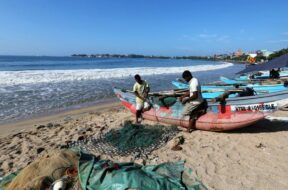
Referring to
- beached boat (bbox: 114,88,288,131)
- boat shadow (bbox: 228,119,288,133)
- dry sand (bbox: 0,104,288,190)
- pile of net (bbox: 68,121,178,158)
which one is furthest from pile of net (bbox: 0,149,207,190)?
boat shadow (bbox: 228,119,288,133)

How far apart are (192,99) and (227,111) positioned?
939mm

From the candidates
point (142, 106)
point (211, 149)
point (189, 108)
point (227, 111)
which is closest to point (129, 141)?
point (211, 149)

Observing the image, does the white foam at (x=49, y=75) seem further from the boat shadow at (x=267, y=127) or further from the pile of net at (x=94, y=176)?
the pile of net at (x=94, y=176)

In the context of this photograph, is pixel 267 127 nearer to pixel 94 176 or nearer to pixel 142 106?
pixel 142 106

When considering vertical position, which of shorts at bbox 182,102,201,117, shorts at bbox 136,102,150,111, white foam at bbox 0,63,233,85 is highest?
shorts at bbox 182,102,201,117

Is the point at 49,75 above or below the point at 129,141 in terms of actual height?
below

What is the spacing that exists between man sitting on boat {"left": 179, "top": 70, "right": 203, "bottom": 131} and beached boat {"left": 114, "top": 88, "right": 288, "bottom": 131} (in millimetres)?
140

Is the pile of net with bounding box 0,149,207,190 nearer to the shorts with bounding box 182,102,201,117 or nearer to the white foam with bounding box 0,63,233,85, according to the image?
the shorts with bounding box 182,102,201,117

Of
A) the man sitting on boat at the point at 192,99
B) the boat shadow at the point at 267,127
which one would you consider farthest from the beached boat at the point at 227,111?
the boat shadow at the point at 267,127

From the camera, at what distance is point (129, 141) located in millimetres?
6352

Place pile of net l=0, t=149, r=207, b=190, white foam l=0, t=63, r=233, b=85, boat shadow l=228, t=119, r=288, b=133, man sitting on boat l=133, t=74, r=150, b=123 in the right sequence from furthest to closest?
white foam l=0, t=63, r=233, b=85, man sitting on boat l=133, t=74, r=150, b=123, boat shadow l=228, t=119, r=288, b=133, pile of net l=0, t=149, r=207, b=190

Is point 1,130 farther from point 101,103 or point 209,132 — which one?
point 209,132

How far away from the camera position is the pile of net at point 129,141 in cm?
586

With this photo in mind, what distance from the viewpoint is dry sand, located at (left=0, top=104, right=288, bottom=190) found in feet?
14.9
